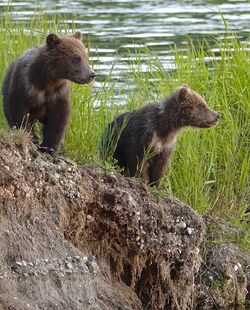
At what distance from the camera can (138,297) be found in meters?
7.91

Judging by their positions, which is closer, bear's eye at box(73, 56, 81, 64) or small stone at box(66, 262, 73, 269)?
small stone at box(66, 262, 73, 269)

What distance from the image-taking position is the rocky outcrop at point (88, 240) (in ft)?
22.8

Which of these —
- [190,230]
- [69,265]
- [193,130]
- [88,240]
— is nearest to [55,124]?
[88,240]

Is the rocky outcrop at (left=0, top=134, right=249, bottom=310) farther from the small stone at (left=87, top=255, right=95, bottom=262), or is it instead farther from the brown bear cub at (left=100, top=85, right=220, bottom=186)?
the brown bear cub at (left=100, top=85, right=220, bottom=186)

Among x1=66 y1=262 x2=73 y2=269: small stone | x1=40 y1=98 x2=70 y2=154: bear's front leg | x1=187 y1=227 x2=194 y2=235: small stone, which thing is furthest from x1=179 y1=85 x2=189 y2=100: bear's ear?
x1=66 y1=262 x2=73 y2=269: small stone

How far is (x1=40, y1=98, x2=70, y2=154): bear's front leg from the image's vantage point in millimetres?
8305

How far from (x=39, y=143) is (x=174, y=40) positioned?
9153mm

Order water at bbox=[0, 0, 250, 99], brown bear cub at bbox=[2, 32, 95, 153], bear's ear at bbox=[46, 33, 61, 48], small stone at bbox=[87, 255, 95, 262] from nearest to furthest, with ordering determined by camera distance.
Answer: small stone at bbox=[87, 255, 95, 262]
brown bear cub at bbox=[2, 32, 95, 153]
bear's ear at bbox=[46, 33, 61, 48]
water at bbox=[0, 0, 250, 99]

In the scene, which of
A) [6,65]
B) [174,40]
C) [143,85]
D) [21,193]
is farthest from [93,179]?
[174,40]

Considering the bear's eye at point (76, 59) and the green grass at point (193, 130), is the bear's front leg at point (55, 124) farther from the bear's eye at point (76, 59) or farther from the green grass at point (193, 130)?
the bear's eye at point (76, 59)

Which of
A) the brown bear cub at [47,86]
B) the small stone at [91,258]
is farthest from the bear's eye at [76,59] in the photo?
the small stone at [91,258]

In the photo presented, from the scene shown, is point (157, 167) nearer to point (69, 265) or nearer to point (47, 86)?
point (47, 86)

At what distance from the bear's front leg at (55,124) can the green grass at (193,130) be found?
133mm

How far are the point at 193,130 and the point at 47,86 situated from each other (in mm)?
1971
